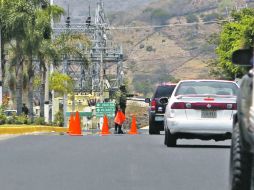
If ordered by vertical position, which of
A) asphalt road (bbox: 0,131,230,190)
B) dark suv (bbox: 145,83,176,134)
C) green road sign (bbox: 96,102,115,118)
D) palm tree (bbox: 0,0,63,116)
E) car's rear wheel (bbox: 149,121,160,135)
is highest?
palm tree (bbox: 0,0,63,116)

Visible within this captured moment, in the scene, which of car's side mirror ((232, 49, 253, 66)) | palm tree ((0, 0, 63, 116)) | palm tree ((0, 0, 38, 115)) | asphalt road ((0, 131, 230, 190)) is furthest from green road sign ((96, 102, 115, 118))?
car's side mirror ((232, 49, 253, 66))

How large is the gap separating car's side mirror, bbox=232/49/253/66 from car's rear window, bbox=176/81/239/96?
13980mm

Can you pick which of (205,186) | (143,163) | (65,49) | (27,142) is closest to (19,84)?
(65,49)

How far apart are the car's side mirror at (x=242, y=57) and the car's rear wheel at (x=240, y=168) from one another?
0.82 meters

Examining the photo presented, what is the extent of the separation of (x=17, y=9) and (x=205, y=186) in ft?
132

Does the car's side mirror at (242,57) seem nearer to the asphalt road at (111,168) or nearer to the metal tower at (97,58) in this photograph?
the asphalt road at (111,168)

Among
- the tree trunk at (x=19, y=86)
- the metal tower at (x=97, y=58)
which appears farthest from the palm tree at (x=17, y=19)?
the metal tower at (x=97, y=58)

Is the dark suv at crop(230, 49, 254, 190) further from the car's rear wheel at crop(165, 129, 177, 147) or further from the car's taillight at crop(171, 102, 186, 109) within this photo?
the car's rear wheel at crop(165, 129, 177, 147)

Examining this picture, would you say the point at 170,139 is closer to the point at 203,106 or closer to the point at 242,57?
the point at 203,106

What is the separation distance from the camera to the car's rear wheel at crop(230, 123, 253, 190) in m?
9.05

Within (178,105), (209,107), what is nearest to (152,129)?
(178,105)

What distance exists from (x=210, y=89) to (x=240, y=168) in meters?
A: 15.1

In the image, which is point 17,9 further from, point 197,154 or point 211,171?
point 211,171

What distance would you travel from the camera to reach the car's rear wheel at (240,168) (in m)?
9.05
